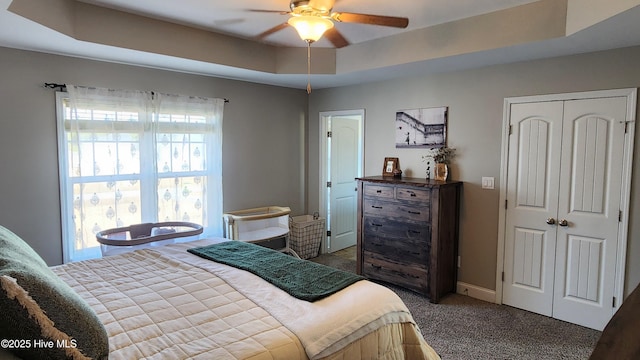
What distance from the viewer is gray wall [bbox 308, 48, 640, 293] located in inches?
115

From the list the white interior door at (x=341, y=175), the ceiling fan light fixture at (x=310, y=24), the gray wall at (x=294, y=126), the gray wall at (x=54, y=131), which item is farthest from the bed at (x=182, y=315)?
the white interior door at (x=341, y=175)

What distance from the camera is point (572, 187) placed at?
316 centimetres

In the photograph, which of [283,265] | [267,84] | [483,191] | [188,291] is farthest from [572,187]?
[267,84]

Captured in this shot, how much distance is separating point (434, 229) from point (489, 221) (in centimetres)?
60

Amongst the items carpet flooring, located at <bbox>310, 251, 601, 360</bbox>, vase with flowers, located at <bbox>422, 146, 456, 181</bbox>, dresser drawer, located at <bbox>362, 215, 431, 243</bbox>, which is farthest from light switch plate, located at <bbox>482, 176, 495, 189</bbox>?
carpet flooring, located at <bbox>310, 251, 601, 360</bbox>

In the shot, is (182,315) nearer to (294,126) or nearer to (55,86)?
(55,86)

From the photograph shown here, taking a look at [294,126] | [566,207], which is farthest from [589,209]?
[294,126]

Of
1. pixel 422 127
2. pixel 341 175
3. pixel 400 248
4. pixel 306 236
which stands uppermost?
pixel 422 127

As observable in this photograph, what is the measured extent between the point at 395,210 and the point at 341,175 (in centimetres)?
168

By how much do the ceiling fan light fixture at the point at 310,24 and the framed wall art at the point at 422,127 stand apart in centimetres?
206

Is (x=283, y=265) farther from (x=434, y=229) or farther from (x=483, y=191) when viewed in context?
(x=483, y=191)

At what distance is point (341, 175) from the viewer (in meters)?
5.41

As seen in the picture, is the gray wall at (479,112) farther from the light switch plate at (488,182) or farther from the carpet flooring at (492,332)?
the carpet flooring at (492,332)

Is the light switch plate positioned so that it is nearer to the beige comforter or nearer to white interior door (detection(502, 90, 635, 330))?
white interior door (detection(502, 90, 635, 330))
